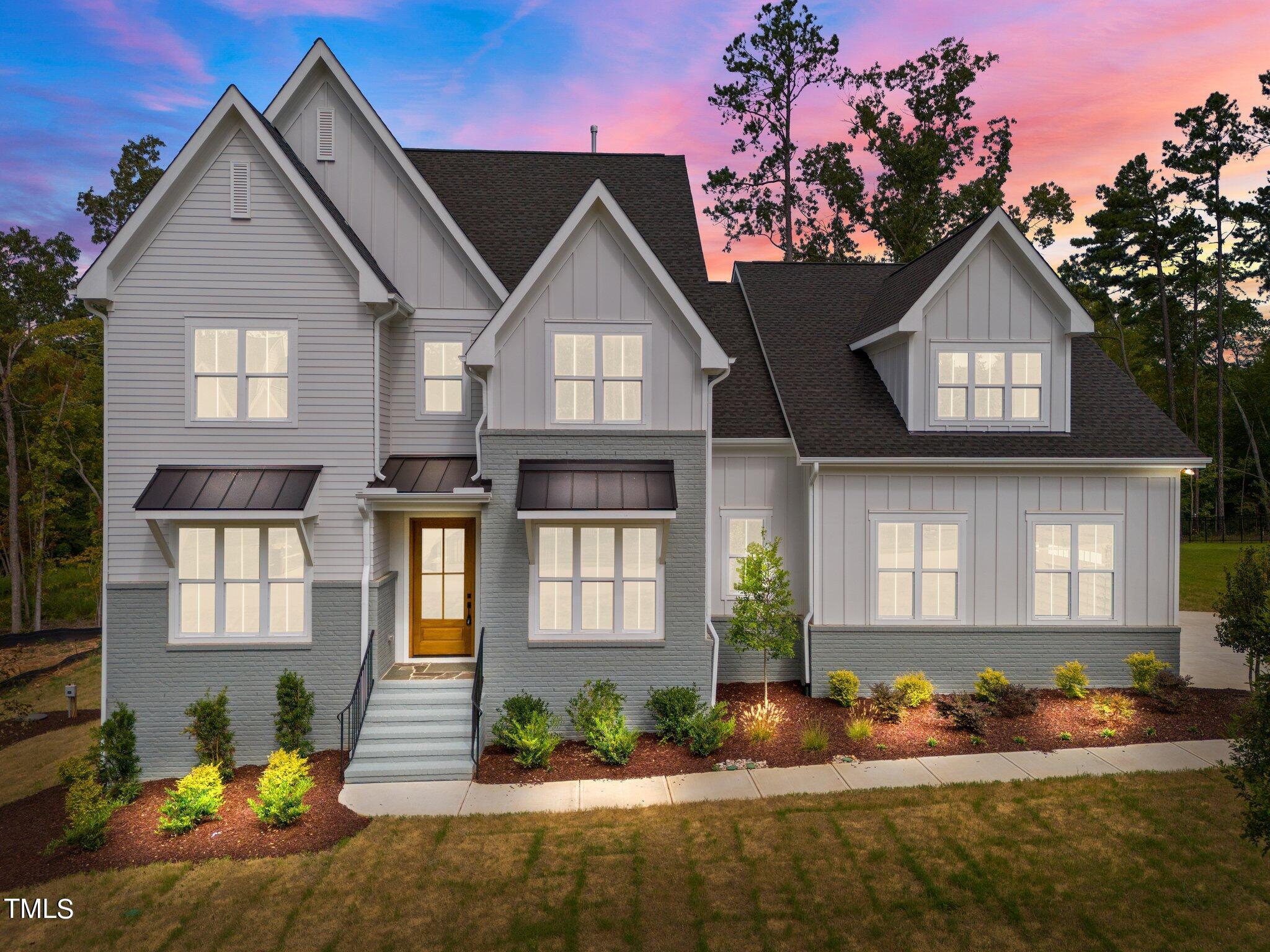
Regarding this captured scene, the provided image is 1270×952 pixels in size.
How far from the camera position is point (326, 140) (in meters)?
13.0

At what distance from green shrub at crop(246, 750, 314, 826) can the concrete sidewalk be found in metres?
0.74

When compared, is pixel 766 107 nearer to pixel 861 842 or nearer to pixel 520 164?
pixel 520 164

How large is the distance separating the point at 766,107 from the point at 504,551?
85.6 ft

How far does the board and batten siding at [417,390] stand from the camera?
12.6 metres

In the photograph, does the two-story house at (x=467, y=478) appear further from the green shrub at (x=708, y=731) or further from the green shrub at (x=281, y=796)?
the green shrub at (x=281, y=796)

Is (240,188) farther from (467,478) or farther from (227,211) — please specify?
(467,478)

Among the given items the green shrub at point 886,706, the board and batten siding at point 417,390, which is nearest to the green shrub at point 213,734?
the board and batten siding at point 417,390

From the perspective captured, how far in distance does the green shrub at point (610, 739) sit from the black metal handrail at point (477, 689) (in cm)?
168

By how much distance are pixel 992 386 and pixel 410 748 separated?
12509 millimetres

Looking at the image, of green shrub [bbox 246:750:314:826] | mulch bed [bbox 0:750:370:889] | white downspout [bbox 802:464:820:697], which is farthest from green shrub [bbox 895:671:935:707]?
green shrub [bbox 246:750:314:826]

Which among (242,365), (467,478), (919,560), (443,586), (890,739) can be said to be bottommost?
(890,739)

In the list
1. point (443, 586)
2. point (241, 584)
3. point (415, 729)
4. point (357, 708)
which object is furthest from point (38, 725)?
point (415, 729)

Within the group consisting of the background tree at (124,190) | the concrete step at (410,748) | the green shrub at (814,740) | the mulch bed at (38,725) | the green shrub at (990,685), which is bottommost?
the mulch bed at (38,725)

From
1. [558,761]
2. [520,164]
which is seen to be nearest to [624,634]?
[558,761]
